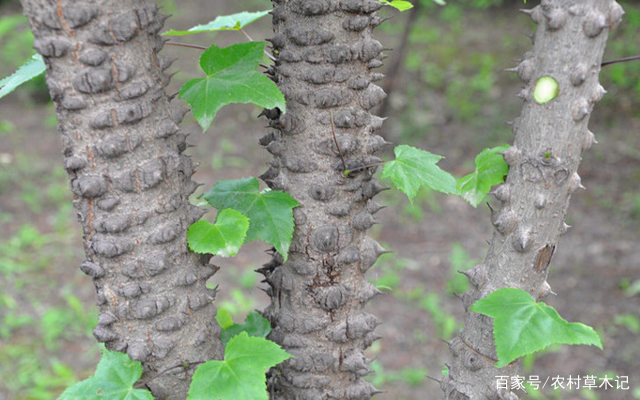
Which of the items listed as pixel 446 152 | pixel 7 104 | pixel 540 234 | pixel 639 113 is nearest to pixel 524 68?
pixel 540 234

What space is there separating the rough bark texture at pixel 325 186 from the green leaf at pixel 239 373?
186 millimetres

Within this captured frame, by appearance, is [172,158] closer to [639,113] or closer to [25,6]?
[25,6]

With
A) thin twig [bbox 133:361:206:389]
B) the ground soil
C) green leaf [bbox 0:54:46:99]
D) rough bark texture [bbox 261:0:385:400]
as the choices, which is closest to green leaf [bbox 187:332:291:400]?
thin twig [bbox 133:361:206:389]

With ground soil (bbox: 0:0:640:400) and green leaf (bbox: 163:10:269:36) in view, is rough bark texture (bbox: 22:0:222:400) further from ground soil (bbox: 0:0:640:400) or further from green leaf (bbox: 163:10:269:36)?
ground soil (bbox: 0:0:640:400)

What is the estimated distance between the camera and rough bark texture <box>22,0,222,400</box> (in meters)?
0.86

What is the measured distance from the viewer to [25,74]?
1059 mm

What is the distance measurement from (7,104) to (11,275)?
3940 millimetres

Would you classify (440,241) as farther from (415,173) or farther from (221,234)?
(221,234)

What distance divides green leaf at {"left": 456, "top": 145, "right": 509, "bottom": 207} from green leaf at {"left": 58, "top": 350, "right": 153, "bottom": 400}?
2.19 ft

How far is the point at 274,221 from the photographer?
1.05 m

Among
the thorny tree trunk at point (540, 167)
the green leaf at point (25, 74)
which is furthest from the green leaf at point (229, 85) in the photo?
the thorny tree trunk at point (540, 167)

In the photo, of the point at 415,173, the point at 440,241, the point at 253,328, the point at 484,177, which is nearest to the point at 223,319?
the point at 253,328

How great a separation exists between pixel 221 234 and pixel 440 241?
11.7 feet

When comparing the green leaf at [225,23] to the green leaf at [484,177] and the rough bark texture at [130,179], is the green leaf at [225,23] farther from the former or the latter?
the green leaf at [484,177]
